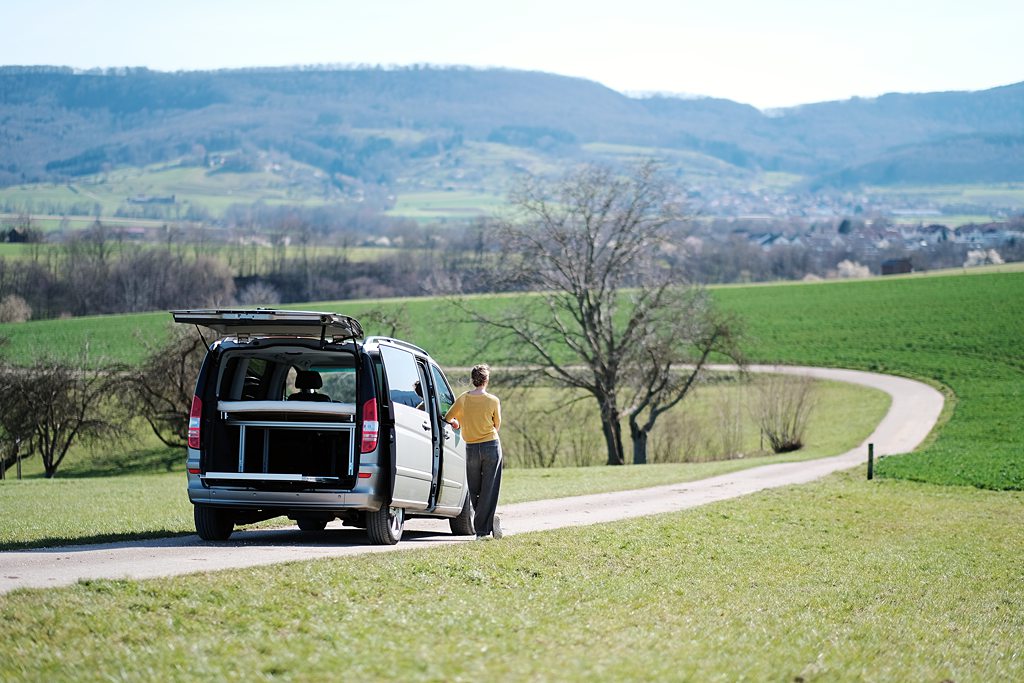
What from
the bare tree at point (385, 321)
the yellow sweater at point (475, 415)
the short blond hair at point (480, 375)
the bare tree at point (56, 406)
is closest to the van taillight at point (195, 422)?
the yellow sweater at point (475, 415)

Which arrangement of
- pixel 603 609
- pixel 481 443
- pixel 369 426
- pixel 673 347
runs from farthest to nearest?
pixel 673 347 < pixel 481 443 < pixel 369 426 < pixel 603 609

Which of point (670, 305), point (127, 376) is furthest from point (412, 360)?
point (127, 376)

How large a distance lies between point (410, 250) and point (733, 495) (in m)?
112

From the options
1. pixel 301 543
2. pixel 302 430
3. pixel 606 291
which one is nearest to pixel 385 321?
pixel 606 291

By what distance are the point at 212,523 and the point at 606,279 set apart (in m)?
30.7

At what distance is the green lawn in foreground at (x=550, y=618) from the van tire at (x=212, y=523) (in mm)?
2707

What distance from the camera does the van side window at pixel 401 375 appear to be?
12469 mm

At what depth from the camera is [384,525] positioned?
12773 millimetres

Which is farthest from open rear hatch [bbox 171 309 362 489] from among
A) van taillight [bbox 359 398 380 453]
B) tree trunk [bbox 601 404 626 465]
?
tree trunk [bbox 601 404 626 465]

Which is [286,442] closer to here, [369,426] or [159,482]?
[369,426]

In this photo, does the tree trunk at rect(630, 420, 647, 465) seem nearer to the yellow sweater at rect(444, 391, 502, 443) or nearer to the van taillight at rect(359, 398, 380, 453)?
the yellow sweater at rect(444, 391, 502, 443)

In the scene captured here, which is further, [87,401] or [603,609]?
[87,401]

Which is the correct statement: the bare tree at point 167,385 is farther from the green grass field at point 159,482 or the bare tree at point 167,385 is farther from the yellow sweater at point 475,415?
the yellow sweater at point 475,415

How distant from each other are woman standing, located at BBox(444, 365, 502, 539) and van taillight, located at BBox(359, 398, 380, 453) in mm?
1484
